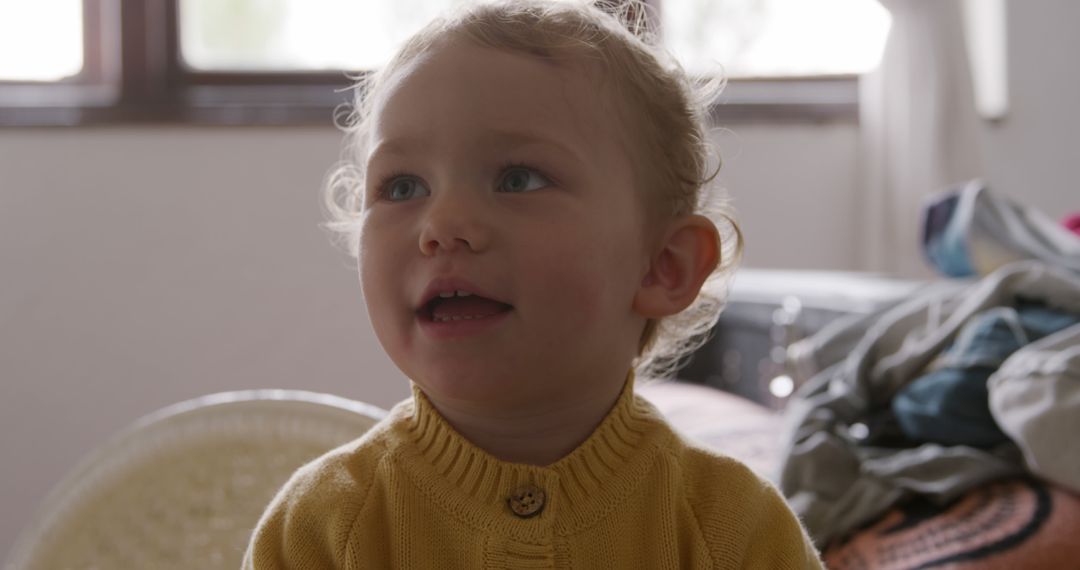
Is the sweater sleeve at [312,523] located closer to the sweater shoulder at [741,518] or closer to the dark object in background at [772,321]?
the sweater shoulder at [741,518]

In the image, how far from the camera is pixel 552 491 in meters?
0.73

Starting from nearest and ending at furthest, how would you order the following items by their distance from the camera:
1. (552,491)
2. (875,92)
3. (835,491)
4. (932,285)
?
(552,491), (835,491), (932,285), (875,92)

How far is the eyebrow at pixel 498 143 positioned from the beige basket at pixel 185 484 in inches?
11.5

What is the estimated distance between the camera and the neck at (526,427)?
2.49 feet

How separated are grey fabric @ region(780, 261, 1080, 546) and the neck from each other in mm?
550

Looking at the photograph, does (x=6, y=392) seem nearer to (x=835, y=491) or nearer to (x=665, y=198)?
(x=835, y=491)

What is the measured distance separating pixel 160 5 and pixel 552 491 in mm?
2577

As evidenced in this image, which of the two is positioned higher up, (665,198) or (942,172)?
(665,198)

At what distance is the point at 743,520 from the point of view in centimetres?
73

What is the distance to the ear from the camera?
2.67 feet

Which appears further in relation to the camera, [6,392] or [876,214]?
[876,214]

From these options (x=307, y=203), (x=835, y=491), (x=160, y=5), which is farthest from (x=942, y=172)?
(x=160, y=5)

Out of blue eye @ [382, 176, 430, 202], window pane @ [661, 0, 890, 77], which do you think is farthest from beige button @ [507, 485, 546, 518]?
window pane @ [661, 0, 890, 77]

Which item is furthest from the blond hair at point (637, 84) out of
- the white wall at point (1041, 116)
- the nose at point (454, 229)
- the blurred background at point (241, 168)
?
the white wall at point (1041, 116)
